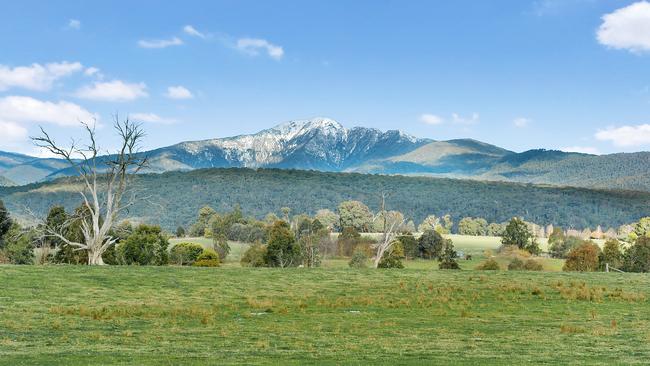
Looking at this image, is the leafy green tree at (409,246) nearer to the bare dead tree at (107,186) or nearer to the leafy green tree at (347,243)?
the leafy green tree at (347,243)

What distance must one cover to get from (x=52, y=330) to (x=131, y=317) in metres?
4.14

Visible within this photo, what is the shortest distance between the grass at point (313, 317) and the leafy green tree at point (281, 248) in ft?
142

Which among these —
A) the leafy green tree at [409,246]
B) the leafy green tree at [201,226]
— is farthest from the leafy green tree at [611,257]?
the leafy green tree at [201,226]

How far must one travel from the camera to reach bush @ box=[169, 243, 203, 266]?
9681cm

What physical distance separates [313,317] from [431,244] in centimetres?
9855

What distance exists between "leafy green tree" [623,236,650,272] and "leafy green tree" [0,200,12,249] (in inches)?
3050

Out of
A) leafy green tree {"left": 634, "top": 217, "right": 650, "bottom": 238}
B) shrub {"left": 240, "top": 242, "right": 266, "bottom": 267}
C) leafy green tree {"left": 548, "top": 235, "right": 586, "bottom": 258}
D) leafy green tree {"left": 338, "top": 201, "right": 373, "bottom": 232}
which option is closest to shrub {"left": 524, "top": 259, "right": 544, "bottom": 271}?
shrub {"left": 240, "top": 242, "right": 266, "bottom": 267}

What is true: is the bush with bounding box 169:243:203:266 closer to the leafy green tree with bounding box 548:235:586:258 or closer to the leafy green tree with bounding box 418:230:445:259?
the leafy green tree with bounding box 418:230:445:259

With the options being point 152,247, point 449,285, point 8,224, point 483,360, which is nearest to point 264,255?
point 152,247

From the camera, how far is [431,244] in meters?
121

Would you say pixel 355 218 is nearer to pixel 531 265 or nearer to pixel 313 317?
pixel 531 265

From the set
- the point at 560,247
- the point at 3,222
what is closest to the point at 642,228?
the point at 560,247

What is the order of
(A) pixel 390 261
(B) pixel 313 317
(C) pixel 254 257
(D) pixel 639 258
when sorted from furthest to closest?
(C) pixel 254 257 → (D) pixel 639 258 → (A) pixel 390 261 → (B) pixel 313 317

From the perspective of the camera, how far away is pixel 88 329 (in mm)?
20938
